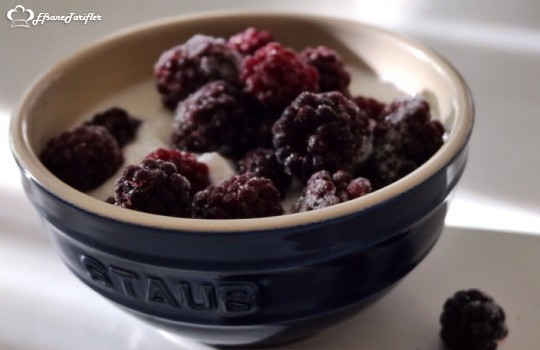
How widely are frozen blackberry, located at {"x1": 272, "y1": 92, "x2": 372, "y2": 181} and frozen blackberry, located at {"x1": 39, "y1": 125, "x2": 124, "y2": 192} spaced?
0.58 feet

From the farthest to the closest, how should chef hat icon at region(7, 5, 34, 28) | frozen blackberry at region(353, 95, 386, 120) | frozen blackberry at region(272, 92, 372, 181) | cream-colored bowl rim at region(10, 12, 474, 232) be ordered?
chef hat icon at region(7, 5, 34, 28) < frozen blackberry at region(353, 95, 386, 120) < frozen blackberry at region(272, 92, 372, 181) < cream-colored bowl rim at region(10, 12, 474, 232)

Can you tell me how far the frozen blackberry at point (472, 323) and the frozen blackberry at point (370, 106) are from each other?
204 millimetres

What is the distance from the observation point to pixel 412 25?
1.27 m

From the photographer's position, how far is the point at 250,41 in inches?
32.7

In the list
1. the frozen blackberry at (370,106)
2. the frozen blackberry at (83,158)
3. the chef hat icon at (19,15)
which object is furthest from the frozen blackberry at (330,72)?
the chef hat icon at (19,15)

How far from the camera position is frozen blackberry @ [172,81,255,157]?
72 cm

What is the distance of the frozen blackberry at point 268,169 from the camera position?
671mm

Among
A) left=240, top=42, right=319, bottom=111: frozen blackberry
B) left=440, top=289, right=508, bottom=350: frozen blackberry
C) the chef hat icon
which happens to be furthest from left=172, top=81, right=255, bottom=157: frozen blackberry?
the chef hat icon

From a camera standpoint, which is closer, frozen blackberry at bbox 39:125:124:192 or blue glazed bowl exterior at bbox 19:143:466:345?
blue glazed bowl exterior at bbox 19:143:466:345

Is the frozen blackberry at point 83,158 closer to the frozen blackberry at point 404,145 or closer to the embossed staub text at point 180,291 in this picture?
→ the embossed staub text at point 180,291

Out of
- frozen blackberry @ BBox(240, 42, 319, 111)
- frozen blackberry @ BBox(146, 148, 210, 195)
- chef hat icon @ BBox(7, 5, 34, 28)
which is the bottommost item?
chef hat icon @ BBox(7, 5, 34, 28)

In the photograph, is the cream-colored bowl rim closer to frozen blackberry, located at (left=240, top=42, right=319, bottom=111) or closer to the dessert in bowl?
the dessert in bowl

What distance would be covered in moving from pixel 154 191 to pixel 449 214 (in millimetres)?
443

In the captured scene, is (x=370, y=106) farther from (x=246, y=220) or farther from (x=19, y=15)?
(x=19, y=15)
